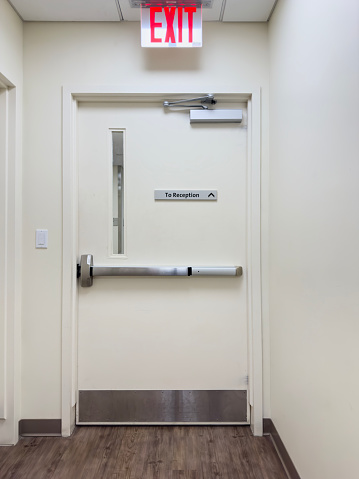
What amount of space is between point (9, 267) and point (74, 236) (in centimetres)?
43

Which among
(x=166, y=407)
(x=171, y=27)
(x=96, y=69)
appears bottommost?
(x=166, y=407)

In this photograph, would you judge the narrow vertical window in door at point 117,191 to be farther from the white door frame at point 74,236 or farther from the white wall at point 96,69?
the white wall at point 96,69

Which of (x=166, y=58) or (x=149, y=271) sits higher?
(x=166, y=58)

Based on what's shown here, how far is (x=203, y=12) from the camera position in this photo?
1657 millimetres

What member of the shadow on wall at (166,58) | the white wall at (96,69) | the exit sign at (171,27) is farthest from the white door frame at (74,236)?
the exit sign at (171,27)

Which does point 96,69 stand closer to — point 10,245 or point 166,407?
point 10,245

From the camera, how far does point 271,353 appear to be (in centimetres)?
170

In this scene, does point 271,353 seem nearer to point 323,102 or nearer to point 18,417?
point 323,102

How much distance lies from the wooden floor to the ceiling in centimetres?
261

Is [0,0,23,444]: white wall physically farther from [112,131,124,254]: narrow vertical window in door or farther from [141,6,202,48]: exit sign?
[141,6,202,48]: exit sign

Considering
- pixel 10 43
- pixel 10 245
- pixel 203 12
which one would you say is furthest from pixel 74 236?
pixel 203 12

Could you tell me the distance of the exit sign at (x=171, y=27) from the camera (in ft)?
5.31

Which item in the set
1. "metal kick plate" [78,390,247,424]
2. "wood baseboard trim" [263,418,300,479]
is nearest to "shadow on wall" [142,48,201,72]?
"metal kick plate" [78,390,247,424]

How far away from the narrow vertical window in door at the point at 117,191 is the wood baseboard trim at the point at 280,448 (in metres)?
1.45
